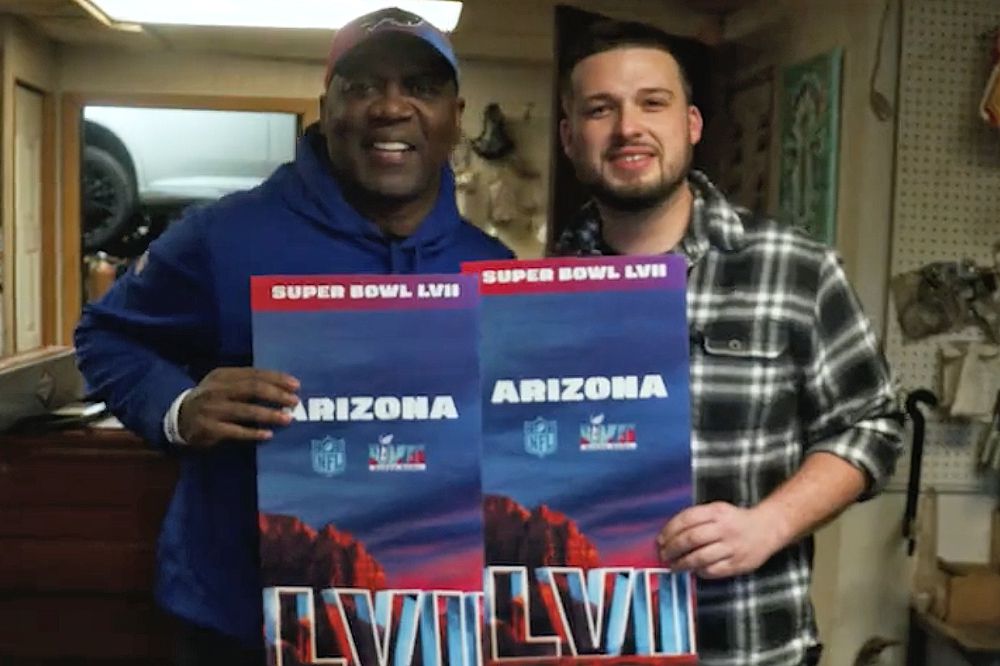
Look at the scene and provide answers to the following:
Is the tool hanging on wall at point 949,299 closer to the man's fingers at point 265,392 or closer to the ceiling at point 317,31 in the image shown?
the ceiling at point 317,31

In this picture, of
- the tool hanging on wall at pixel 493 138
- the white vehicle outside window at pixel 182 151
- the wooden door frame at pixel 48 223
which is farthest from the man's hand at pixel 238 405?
the white vehicle outside window at pixel 182 151

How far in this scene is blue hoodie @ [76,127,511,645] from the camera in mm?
1161

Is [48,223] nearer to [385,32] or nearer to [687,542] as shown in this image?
[385,32]

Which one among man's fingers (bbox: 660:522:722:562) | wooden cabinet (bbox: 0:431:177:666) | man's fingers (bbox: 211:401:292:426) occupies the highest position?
man's fingers (bbox: 211:401:292:426)

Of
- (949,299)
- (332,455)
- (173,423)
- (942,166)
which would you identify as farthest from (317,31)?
(332,455)

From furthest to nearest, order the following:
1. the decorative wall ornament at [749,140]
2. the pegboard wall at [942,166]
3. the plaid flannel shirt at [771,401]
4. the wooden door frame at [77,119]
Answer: the wooden door frame at [77,119]
the decorative wall ornament at [749,140]
the pegboard wall at [942,166]
the plaid flannel shirt at [771,401]

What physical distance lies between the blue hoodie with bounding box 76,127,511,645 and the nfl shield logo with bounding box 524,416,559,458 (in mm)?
269

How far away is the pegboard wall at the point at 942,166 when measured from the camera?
2.04 metres

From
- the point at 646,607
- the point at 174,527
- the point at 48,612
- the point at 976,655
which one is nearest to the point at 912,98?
the point at 976,655

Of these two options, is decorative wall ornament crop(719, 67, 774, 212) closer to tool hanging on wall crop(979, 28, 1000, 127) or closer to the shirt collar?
tool hanging on wall crop(979, 28, 1000, 127)

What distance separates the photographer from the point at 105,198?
185 inches

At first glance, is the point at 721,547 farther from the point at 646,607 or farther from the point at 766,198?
the point at 766,198

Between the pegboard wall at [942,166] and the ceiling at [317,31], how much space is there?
3.48 ft

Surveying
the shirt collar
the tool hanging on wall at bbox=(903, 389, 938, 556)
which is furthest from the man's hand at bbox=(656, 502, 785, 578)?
the tool hanging on wall at bbox=(903, 389, 938, 556)
